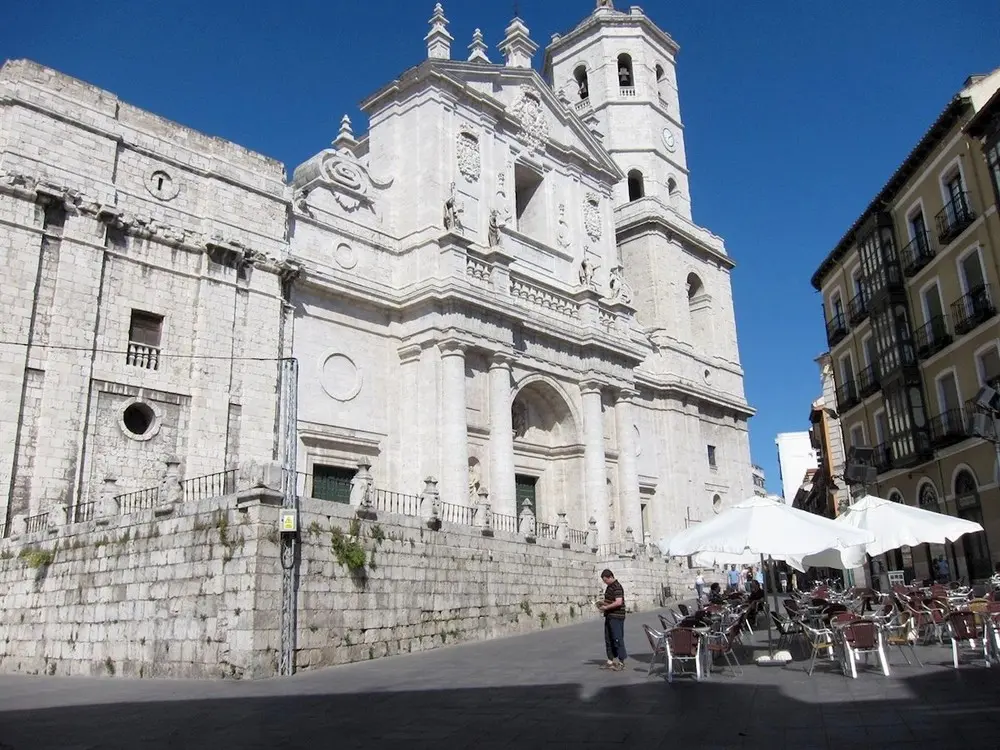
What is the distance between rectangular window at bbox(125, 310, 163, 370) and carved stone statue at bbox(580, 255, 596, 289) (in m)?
15.0

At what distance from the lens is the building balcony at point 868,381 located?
27.2 metres

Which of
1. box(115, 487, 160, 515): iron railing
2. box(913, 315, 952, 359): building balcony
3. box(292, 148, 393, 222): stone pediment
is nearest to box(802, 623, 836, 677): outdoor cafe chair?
box(115, 487, 160, 515): iron railing

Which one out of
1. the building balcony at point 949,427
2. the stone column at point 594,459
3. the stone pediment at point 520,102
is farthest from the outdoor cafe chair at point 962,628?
the stone pediment at point 520,102

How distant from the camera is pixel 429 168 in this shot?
25828 mm

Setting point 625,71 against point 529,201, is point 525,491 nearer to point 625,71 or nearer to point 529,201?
point 529,201

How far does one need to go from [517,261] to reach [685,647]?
19592 mm

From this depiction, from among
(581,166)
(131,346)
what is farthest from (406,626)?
(581,166)

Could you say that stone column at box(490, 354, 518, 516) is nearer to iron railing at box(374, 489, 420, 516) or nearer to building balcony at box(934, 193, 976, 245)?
iron railing at box(374, 489, 420, 516)

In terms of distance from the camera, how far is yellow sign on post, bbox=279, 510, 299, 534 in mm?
12031

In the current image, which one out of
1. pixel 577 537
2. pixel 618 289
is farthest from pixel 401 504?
pixel 618 289

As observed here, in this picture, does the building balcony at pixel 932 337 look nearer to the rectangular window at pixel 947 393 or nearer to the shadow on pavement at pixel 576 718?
the rectangular window at pixel 947 393

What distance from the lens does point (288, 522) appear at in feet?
39.5

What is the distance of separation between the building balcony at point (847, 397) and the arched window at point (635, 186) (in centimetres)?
1282

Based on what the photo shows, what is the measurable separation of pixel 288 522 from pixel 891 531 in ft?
30.6
